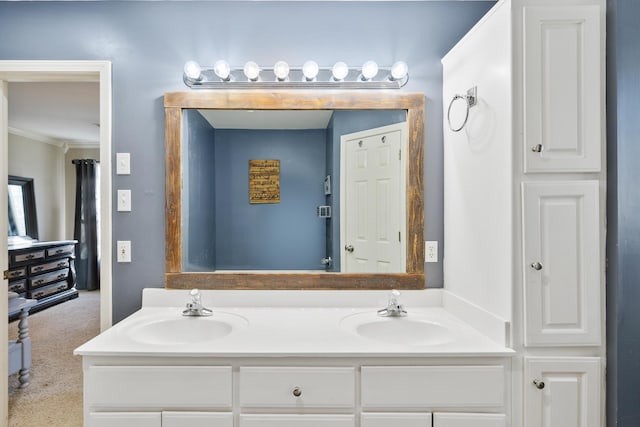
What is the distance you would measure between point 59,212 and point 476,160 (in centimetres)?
627

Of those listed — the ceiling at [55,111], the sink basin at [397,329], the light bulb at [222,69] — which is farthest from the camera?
the ceiling at [55,111]

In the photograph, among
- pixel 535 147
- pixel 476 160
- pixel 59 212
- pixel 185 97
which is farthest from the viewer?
pixel 59 212

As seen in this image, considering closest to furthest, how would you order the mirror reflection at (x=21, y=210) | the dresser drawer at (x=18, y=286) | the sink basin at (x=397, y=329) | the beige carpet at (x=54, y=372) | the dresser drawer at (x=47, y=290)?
the sink basin at (x=397, y=329) < the beige carpet at (x=54, y=372) < the dresser drawer at (x=18, y=286) < the dresser drawer at (x=47, y=290) < the mirror reflection at (x=21, y=210)

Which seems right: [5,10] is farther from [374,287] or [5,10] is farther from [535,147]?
[535,147]

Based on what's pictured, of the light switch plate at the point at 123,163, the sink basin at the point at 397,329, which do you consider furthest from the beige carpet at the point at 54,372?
the sink basin at the point at 397,329

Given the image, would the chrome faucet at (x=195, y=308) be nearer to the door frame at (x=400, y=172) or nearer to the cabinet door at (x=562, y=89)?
the door frame at (x=400, y=172)

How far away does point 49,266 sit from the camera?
4.87 m

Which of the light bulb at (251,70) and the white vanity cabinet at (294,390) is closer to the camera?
the white vanity cabinet at (294,390)

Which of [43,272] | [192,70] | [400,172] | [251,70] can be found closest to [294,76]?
[251,70]

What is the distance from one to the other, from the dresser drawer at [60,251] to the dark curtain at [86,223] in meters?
0.38

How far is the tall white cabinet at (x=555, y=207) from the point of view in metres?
1.32

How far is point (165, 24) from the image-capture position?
189 centimetres

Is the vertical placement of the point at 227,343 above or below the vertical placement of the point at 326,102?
below

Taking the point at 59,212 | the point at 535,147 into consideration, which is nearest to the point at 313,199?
the point at 535,147
